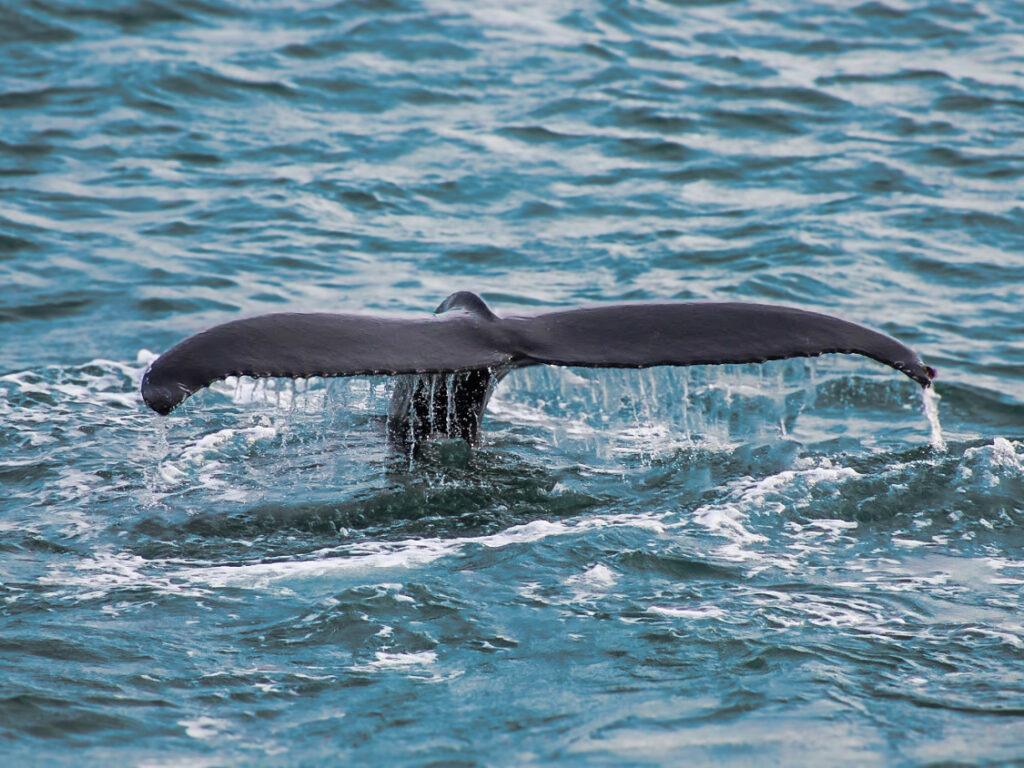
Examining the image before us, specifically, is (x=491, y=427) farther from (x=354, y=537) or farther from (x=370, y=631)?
(x=370, y=631)

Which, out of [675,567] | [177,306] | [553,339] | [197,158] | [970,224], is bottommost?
[675,567]

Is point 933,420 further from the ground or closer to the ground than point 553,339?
closer to the ground

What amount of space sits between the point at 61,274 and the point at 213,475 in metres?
4.25

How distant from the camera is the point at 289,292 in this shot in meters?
9.28

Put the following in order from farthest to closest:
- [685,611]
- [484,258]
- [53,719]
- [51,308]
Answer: [484,258], [51,308], [685,611], [53,719]

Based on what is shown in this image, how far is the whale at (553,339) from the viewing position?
4.52 m

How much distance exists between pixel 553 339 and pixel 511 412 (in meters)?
2.08

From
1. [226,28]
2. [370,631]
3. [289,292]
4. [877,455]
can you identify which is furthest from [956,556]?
[226,28]

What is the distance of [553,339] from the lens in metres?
4.99

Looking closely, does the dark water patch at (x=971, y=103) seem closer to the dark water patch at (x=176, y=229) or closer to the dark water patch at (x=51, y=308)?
the dark water patch at (x=176, y=229)

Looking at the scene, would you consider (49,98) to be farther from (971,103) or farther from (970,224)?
(971,103)

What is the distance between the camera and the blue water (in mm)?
3746

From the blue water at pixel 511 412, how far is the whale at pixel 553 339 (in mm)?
692

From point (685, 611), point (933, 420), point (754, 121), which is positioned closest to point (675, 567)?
point (685, 611)
